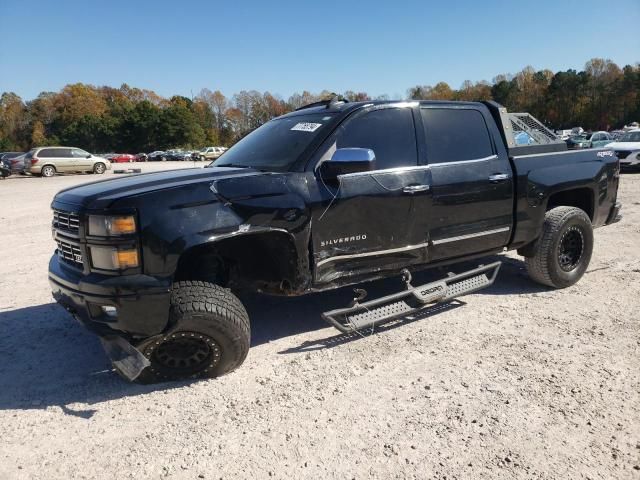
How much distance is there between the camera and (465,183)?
409 cm

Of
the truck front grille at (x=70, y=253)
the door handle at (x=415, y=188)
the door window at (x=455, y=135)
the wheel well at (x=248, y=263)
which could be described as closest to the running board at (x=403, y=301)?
the wheel well at (x=248, y=263)

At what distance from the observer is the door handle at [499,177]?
14.0 ft

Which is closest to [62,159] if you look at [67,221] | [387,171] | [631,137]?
[67,221]

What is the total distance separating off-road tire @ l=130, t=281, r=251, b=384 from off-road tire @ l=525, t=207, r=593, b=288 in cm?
316

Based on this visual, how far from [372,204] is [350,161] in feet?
1.50

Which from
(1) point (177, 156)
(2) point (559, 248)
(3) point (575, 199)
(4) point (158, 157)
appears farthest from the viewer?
(4) point (158, 157)

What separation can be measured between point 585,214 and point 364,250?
284cm

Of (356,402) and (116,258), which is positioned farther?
(356,402)

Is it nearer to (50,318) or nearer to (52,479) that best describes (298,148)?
(52,479)

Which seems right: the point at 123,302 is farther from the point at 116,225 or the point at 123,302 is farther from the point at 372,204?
the point at 372,204

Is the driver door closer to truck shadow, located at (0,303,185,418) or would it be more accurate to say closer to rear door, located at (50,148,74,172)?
truck shadow, located at (0,303,185,418)

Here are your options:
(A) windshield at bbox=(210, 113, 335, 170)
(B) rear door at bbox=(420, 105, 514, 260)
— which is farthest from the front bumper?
(B) rear door at bbox=(420, 105, 514, 260)

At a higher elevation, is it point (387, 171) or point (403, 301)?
point (387, 171)

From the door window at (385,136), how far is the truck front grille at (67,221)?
1820mm
